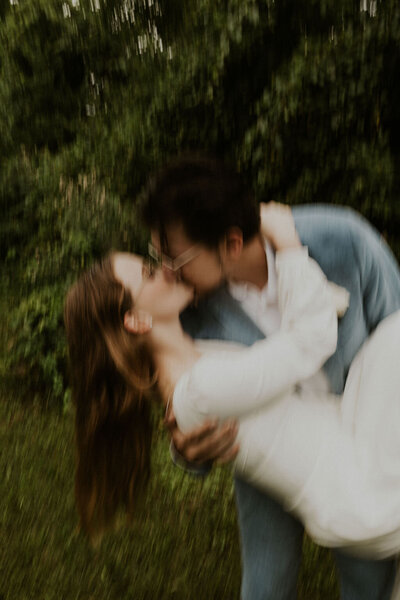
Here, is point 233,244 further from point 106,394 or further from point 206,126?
point 206,126

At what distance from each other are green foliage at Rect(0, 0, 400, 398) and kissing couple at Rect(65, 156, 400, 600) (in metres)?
2.77

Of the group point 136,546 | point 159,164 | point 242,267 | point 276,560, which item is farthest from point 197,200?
point 159,164

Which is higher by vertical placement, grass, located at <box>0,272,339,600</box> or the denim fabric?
the denim fabric

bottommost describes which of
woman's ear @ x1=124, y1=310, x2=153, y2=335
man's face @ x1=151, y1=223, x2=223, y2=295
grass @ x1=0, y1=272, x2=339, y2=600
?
grass @ x1=0, y1=272, x2=339, y2=600

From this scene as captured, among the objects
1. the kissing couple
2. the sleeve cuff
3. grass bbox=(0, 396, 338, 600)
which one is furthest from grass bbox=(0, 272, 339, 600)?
the sleeve cuff

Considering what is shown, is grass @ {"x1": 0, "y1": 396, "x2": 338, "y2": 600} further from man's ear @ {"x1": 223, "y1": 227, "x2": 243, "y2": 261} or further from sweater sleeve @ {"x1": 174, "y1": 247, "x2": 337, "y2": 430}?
man's ear @ {"x1": 223, "y1": 227, "x2": 243, "y2": 261}

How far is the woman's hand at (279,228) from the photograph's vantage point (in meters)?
1.62

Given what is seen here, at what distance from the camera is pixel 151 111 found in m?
5.06

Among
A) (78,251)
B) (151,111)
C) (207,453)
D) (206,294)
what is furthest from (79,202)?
(207,453)

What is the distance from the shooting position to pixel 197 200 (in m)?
1.57

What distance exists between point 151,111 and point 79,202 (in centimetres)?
103

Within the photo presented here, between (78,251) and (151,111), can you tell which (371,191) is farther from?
(78,251)

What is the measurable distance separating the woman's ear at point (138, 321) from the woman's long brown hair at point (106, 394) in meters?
0.02

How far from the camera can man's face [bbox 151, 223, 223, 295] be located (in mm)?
1622
